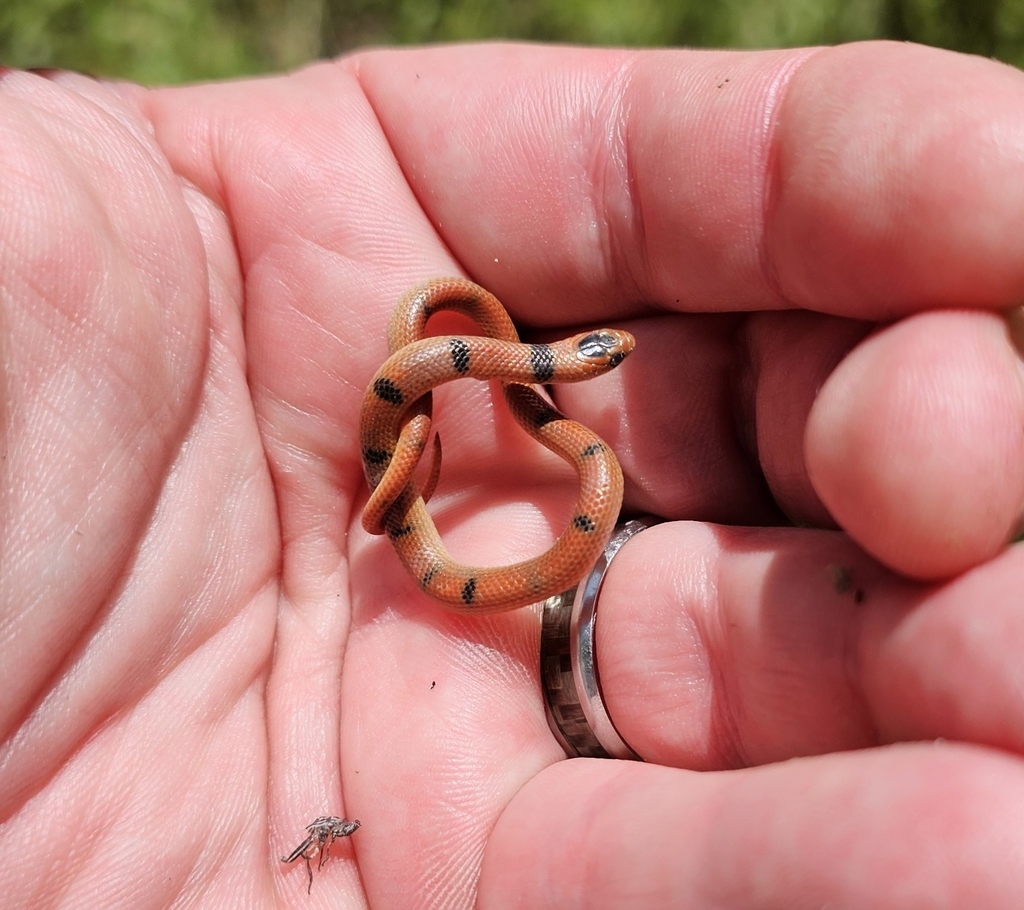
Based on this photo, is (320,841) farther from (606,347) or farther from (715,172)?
(715,172)

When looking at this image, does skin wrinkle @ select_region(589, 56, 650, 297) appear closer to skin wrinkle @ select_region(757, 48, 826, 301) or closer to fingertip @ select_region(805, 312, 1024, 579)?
skin wrinkle @ select_region(757, 48, 826, 301)

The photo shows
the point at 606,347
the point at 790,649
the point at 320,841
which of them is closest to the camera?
the point at 790,649

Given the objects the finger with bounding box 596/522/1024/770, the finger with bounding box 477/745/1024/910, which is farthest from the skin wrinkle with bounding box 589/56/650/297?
the finger with bounding box 477/745/1024/910

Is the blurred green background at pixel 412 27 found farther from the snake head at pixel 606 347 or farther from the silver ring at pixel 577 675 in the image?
the silver ring at pixel 577 675

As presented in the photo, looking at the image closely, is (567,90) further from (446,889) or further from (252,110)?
(446,889)

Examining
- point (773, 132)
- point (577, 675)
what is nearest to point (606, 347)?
point (773, 132)

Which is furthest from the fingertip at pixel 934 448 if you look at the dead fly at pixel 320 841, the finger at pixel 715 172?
the dead fly at pixel 320 841
